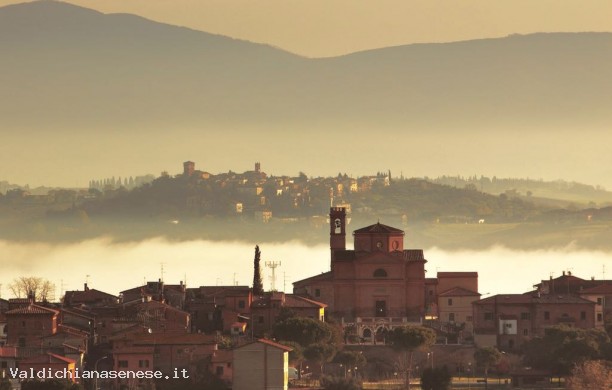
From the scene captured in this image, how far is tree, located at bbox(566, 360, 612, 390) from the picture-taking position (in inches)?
Answer: 2901

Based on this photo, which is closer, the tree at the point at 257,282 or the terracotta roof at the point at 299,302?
the terracotta roof at the point at 299,302

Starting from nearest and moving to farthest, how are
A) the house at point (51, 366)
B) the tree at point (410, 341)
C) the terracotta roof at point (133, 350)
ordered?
1. the house at point (51, 366)
2. the terracotta roof at point (133, 350)
3. the tree at point (410, 341)

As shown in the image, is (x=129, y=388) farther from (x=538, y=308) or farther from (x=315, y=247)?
(x=315, y=247)

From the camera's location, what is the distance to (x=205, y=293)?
9675 cm

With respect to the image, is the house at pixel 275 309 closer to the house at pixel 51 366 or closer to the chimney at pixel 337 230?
the chimney at pixel 337 230

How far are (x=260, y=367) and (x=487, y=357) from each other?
1165 centimetres

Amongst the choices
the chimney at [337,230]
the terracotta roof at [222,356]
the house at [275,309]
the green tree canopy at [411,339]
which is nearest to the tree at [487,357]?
the green tree canopy at [411,339]

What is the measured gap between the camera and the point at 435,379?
247ft

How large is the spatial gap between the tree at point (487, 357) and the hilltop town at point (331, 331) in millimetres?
66

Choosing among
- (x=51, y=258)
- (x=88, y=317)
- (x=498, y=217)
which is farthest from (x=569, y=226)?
(x=88, y=317)

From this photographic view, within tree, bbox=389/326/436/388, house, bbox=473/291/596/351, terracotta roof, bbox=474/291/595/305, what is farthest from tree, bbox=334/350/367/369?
→ terracotta roof, bbox=474/291/595/305

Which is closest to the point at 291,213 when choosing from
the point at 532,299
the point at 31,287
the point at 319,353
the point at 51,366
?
the point at 31,287

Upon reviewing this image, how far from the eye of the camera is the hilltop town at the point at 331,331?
74812 millimetres

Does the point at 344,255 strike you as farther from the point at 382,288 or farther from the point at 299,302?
the point at 299,302
